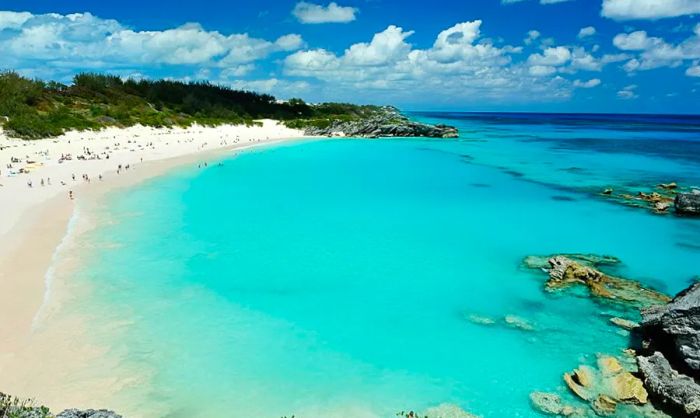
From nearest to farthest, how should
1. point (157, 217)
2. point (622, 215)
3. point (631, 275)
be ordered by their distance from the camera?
point (631, 275) → point (157, 217) → point (622, 215)

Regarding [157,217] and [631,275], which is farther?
[157,217]

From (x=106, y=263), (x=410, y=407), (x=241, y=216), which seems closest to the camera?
(x=410, y=407)

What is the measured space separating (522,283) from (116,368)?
35.4 ft

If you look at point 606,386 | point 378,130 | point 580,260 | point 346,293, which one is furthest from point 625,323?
point 378,130

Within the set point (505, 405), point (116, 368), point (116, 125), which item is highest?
point (116, 125)

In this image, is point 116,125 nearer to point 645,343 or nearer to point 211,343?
point 211,343

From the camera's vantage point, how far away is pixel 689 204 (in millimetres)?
22812

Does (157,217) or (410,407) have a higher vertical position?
(157,217)

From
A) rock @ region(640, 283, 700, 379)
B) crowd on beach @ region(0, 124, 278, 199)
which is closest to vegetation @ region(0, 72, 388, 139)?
crowd on beach @ region(0, 124, 278, 199)

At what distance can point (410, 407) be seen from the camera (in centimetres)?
822

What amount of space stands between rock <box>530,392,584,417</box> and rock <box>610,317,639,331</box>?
369 centimetres

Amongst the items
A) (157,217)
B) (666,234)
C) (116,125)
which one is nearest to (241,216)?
(157,217)

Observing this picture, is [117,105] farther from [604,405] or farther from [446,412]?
[604,405]

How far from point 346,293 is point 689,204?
19482 millimetres
